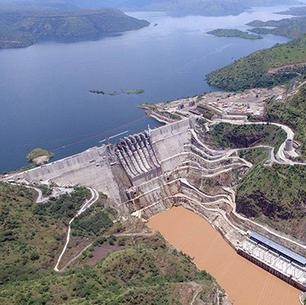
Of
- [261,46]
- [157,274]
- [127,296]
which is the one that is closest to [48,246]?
[157,274]

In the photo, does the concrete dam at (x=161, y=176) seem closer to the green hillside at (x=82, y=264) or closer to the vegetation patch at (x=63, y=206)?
the vegetation patch at (x=63, y=206)

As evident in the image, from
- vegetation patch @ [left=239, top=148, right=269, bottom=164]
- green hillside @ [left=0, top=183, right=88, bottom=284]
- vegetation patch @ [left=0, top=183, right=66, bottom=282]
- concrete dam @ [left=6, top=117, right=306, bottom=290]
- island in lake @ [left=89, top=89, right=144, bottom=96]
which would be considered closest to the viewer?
vegetation patch @ [left=0, top=183, right=66, bottom=282]

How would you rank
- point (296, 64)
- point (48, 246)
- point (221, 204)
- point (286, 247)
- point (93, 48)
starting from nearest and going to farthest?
point (48, 246)
point (286, 247)
point (221, 204)
point (296, 64)
point (93, 48)

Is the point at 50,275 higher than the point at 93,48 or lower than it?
higher

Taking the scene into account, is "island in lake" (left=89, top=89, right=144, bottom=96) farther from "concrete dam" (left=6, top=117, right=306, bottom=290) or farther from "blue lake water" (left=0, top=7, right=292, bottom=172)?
"concrete dam" (left=6, top=117, right=306, bottom=290)

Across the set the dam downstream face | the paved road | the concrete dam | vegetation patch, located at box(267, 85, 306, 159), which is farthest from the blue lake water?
vegetation patch, located at box(267, 85, 306, 159)

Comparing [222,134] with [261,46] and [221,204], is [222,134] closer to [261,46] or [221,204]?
[221,204]

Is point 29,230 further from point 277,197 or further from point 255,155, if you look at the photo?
point 255,155
